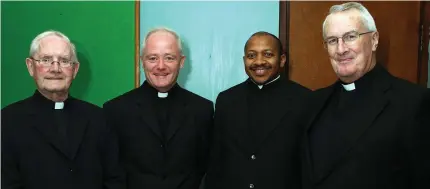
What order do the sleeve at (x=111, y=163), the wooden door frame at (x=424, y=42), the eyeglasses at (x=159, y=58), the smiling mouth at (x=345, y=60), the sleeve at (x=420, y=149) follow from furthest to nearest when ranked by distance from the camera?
the wooden door frame at (x=424, y=42), the eyeglasses at (x=159, y=58), the sleeve at (x=111, y=163), the smiling mouth at (x=345, y=60), the sleeve at (x=420, y=149)

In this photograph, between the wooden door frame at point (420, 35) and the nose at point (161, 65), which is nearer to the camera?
the nose at point (161, 65)

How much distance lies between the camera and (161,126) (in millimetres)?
2443

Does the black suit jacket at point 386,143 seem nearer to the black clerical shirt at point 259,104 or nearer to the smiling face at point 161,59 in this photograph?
the black clerical shirt at point 259,104

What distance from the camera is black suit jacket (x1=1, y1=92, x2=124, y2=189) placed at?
201 cm

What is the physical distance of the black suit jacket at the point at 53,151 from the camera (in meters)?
2.01

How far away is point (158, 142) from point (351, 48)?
1.18m

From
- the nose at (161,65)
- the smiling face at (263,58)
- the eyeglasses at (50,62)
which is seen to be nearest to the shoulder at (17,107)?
the eyeglasses at (50,62)

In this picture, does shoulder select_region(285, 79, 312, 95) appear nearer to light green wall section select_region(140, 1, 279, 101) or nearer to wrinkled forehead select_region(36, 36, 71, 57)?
light green wall section select_region(140, 1, 279, 101)

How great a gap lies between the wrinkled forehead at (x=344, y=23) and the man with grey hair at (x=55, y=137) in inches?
50.2

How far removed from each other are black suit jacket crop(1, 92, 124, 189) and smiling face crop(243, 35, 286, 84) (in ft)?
2.95

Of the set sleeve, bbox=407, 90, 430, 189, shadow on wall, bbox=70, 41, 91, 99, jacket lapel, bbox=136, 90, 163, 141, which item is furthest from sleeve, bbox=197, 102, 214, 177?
sleeve, bbox=407, 90, 430, 189

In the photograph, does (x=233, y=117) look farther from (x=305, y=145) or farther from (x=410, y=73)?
(x=410, y=73)

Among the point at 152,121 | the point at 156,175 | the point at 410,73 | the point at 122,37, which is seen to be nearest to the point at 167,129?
the point at 152,121

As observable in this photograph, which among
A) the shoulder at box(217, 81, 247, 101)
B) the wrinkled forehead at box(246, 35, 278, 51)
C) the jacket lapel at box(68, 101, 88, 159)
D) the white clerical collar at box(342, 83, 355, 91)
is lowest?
the jacket lapel at box(68, 101, 88, 159)
